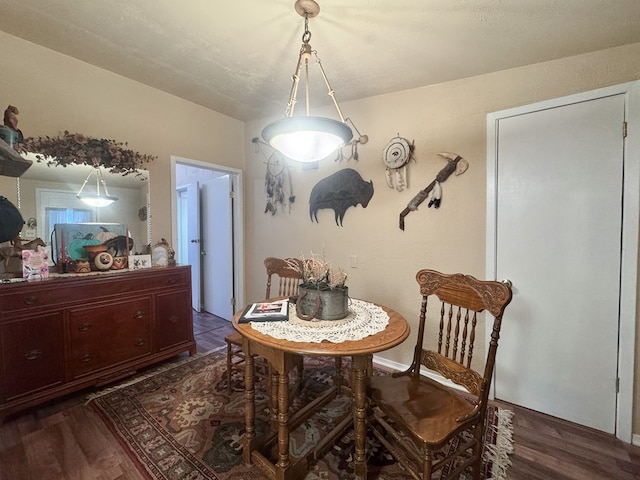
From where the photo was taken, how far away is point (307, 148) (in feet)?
4.55

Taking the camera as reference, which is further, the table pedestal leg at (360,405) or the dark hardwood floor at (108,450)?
the dark hardwood floor at (108,450)

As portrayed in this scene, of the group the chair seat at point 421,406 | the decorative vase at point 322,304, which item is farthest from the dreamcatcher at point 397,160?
the chair seat at point 421,406

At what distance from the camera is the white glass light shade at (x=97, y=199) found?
7.86ft

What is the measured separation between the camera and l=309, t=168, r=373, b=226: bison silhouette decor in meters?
2.71

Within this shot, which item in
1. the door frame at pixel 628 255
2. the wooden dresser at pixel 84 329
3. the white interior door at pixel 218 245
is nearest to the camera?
the door frame at pixel 628 255

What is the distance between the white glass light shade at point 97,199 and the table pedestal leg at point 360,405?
2.57 meters

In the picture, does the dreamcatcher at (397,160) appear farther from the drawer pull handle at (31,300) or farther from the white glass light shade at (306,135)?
the drawer pull handle at (31,300)

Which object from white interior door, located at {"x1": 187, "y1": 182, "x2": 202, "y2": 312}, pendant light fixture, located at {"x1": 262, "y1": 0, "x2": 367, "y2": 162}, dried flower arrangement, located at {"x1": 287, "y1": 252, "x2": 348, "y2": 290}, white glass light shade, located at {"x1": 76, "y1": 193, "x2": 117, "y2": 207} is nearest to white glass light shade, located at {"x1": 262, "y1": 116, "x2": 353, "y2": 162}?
pendant light fixture, located at {"x1": 262, "y1": 0, "x2": 367, "y2": 162}

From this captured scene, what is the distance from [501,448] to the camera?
65.7 inches

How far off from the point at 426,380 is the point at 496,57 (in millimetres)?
2193

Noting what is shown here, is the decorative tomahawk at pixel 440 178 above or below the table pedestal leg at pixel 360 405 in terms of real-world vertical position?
above

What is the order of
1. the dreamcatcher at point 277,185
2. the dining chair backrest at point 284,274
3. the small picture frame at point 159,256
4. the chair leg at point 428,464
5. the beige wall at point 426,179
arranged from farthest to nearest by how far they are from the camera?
the dreamcatcher at point 277,185 → the small picture frame at point 159,256 → the dining chair backrest at point 284,274 → the beige wall at point 426,179 → the chair leg at point 428,464

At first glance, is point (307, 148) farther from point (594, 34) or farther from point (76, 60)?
point (76, 60)

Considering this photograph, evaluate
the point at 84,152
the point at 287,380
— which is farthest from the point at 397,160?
the point at 84,152
